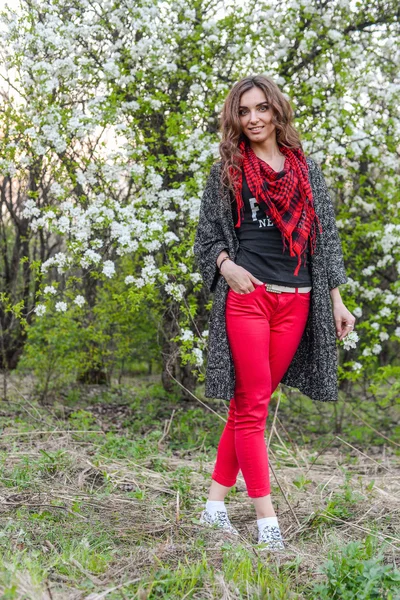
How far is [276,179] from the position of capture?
108 inches

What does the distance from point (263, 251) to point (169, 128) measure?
2.29m

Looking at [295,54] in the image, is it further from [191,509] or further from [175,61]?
[191,509]

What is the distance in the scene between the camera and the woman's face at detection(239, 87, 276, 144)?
9.12ft

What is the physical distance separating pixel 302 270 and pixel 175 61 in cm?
287

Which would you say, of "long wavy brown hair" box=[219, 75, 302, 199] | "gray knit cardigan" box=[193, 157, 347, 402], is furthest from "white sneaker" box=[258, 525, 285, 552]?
"long wavy brown hair" box=[219, 75, 302, 199]

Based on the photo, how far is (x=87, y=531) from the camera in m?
2.78

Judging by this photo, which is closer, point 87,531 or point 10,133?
point 87,531

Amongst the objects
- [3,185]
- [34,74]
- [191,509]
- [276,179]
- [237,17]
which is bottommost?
[191,509]

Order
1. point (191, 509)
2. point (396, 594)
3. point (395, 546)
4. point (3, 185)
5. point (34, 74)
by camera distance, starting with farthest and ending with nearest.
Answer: point (3, 185), point (34, 74), point (191, 509), point (395, 546), point (396, 594)

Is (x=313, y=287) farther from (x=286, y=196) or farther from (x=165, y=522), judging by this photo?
(x=165, y=522)

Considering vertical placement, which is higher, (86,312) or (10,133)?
(10,133)

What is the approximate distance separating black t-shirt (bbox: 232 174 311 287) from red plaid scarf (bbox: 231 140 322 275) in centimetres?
3

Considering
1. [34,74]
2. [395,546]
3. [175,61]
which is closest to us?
[395,546]

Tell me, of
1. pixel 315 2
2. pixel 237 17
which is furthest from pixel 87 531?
pixel 315 2
